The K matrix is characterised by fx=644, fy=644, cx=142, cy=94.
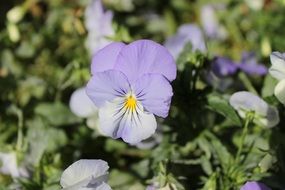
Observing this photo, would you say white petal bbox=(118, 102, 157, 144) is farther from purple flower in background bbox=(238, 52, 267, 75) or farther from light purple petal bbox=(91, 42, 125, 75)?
purple flower in background bbox=(238, 52, 267, 75)

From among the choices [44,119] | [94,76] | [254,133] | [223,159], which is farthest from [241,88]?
[94,76]

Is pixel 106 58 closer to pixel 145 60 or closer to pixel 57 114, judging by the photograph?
pixel 145 60

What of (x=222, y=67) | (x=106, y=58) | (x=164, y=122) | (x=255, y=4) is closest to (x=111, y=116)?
(x=106, y=58)

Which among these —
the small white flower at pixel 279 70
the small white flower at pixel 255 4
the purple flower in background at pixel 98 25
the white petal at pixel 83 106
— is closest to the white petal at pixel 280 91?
the small white flower at pixel 279 70

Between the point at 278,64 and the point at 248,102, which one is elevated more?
the point at 278,64

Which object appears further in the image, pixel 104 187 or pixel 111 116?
pixel 111 116

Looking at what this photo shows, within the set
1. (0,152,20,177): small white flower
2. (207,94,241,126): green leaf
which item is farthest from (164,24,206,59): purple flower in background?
(0,152,20,177): small white flower
